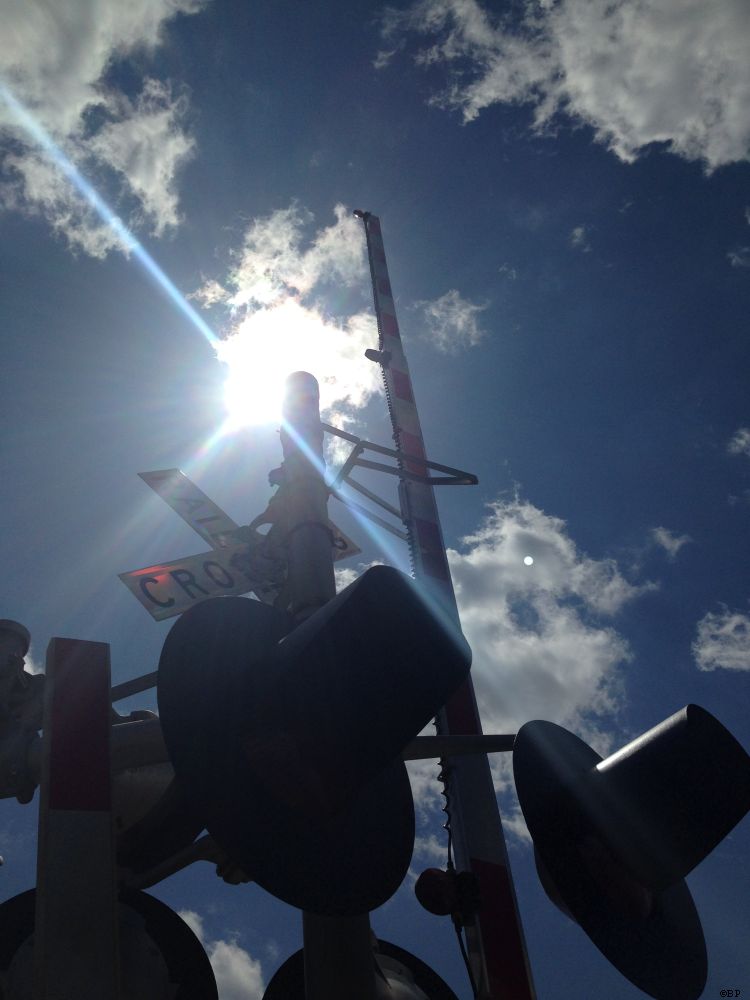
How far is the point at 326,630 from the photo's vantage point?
1.41 metres

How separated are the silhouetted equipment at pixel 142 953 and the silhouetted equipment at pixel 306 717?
1.00 meters

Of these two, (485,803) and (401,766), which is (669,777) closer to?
(401,766)

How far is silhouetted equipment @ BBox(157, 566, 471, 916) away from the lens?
1399 millimetres

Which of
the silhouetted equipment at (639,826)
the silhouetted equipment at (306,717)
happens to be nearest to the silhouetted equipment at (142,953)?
the silhouetted equipment at (306,717)

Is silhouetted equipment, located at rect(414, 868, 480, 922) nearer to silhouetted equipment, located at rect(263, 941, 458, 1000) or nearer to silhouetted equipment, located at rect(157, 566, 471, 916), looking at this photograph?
silhouetted equipment, located at rect(263, 941, 458, 1000)

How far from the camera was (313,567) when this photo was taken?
2932 millimetres

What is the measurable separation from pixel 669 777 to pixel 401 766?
3.03ft

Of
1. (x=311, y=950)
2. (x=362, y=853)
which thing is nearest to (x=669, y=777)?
(x=362, y=853)

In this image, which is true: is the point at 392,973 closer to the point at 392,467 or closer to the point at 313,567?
the point at 313,567

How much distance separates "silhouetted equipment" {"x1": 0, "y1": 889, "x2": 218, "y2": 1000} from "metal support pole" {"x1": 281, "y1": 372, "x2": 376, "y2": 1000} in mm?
550

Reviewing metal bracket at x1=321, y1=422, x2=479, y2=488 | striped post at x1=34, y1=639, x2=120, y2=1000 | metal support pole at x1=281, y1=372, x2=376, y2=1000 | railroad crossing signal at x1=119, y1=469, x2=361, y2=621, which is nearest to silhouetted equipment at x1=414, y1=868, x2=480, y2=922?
metal support pole at x1=281, y1=372, x2=376, y2=1000

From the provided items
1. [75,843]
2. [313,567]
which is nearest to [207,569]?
[313,567]

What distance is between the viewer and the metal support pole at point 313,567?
2.05m

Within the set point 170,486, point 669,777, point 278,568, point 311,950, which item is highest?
point 170,486
